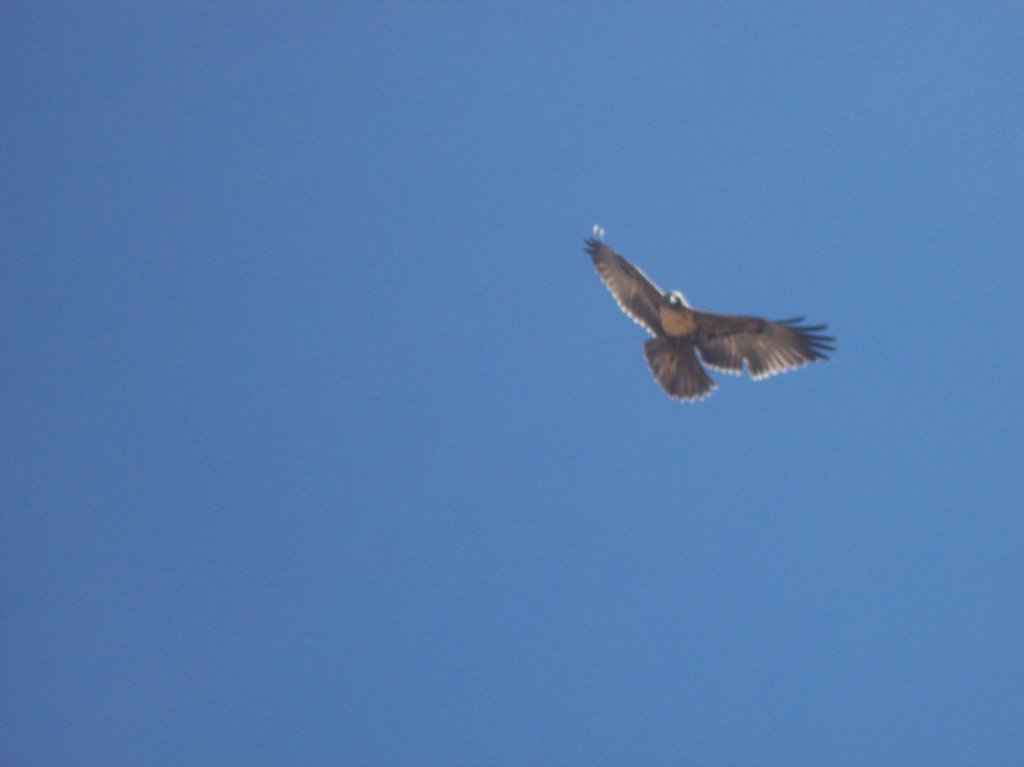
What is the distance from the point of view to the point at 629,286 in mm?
11789

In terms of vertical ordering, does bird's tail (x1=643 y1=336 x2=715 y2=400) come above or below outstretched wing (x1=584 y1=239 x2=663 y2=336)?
below

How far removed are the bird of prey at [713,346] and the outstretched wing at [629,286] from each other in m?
0.16

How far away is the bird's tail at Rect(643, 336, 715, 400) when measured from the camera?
10.9m

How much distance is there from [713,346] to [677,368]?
0.43 meters

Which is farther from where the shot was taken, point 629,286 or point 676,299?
point 629,286

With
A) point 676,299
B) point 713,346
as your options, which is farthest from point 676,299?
point 713,346

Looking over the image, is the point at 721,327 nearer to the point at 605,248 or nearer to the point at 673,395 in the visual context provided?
the point at 673,395

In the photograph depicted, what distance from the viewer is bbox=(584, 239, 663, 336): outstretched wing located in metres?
11.4

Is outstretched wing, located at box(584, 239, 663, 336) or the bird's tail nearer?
the bird's tail

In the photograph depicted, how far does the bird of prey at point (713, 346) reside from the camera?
1066cm

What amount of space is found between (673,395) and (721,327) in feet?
2.73

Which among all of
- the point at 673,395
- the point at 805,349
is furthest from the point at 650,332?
the point at 805,349

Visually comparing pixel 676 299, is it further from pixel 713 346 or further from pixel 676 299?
pixel 713 346

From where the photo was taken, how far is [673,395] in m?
10.9
